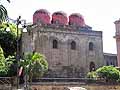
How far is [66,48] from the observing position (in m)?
37.7

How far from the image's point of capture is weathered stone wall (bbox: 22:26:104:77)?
36250mm

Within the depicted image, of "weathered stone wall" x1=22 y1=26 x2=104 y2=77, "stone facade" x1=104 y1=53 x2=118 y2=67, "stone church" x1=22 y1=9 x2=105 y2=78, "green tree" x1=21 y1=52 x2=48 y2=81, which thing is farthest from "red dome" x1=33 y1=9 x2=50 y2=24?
"green tree" x1=21 y1=52 x2=48 y2=81

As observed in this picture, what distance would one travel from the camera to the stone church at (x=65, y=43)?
36250 mm

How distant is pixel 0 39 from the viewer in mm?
37844

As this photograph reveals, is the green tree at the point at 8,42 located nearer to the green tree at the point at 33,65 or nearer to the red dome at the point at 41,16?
the red dome at the point at 41,16

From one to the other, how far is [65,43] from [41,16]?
13.8ft

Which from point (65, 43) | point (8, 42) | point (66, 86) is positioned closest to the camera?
point (66, 86)

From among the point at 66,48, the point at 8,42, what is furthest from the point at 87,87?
the point at 8,42

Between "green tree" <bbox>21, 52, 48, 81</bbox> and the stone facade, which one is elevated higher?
the stone facade

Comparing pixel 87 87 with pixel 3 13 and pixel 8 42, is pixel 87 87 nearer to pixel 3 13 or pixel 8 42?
pixel 8 42

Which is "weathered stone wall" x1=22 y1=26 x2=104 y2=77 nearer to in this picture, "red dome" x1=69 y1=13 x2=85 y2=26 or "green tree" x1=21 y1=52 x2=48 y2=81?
"red dome" x1=69 y1=13 x2=85 y2=26

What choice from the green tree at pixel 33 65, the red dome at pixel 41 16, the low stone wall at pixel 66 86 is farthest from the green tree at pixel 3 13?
the red dome at pixel 41 16

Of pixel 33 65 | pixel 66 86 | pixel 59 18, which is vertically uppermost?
pixel 59 18

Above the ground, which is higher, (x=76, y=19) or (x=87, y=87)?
(x=76, y=19)
